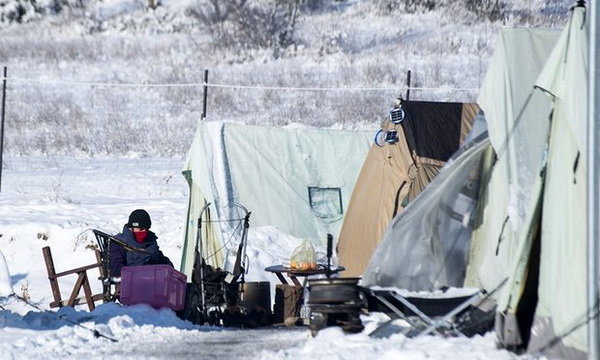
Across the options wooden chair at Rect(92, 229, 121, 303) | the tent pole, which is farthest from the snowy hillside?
the tent pole

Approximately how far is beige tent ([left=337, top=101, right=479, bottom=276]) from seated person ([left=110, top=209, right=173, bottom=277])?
3268 mm

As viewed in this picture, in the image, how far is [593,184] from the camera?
22.9ft

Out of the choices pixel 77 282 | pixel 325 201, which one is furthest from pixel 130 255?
pixel 325 201

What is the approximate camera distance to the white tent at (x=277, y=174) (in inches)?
670

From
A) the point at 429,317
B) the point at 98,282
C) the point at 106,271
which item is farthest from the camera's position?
the point at 98,282

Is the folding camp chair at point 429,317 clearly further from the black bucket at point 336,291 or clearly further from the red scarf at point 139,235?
the red scarf at point 139,235

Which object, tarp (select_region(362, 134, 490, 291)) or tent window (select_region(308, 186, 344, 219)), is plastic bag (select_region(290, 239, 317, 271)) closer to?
tarp (select_region(362, 134, 490, 291))

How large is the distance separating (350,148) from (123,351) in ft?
30.4

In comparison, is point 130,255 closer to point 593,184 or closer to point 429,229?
point 429,229

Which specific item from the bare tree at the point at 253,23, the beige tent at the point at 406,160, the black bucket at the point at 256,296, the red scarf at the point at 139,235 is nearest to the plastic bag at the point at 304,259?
the black bucket at the point at 256,296

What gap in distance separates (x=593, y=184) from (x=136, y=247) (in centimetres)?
675

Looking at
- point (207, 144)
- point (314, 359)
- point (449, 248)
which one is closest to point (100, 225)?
point (207, 144)

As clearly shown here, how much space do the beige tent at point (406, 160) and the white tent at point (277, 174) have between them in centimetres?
177

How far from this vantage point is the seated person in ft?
41.2
